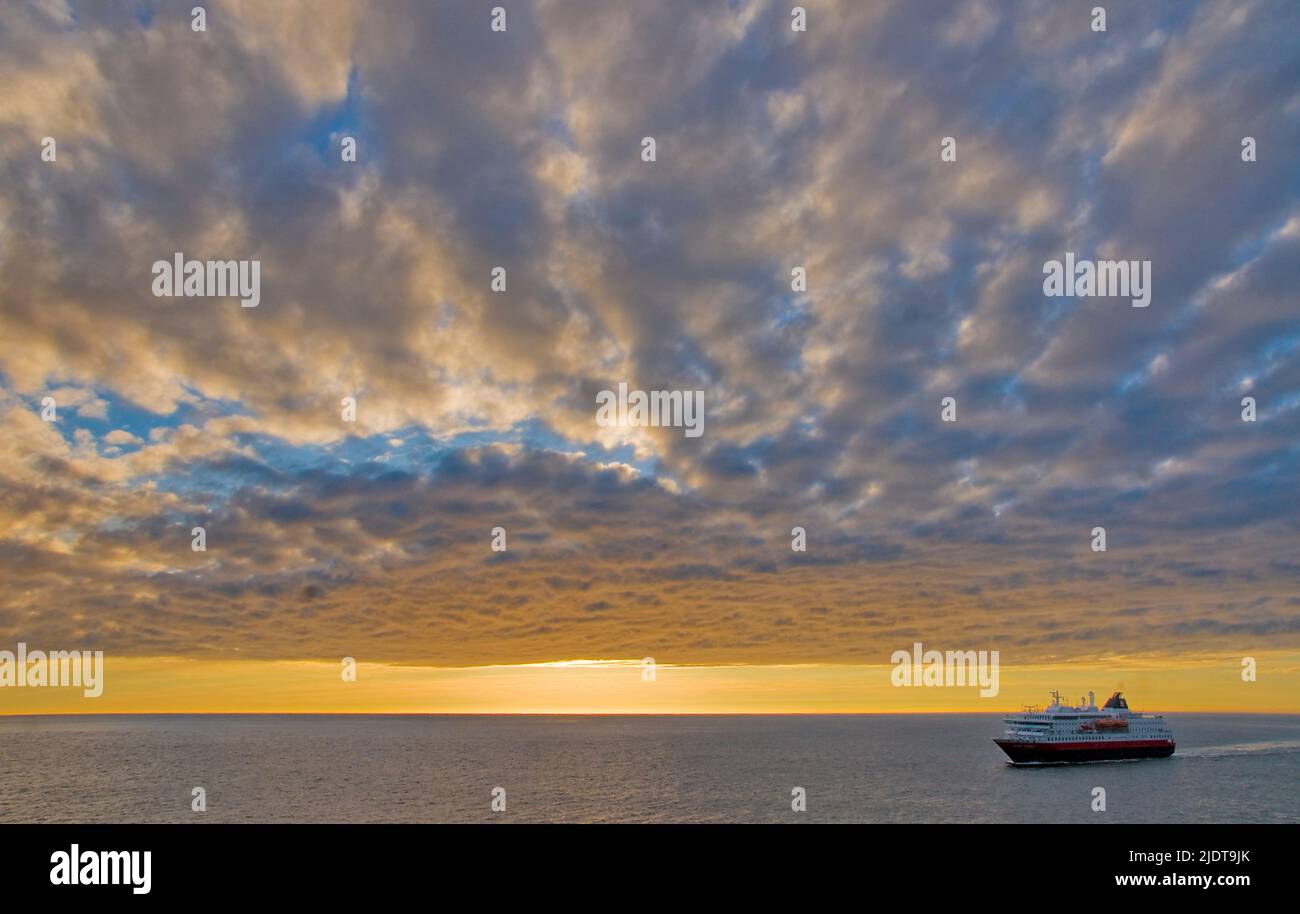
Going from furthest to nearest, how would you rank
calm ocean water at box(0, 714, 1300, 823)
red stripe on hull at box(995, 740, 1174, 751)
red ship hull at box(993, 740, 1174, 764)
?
red ship hull at box(993, 740, 1174, 764) → red stripe on hull at box(995, 740, 1174, 751) → calm ocean water at box(0, 714, 1300, 823)

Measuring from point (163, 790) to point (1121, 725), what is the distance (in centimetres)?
16204

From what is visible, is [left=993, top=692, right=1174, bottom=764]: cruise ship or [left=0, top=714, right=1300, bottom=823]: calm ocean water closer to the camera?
[left=0, top=714, right=1300, bottom=823]: calm ocean water

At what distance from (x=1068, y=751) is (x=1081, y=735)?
15.2ft

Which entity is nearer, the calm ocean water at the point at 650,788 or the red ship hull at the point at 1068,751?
the calm ocean water at the point at 650,788

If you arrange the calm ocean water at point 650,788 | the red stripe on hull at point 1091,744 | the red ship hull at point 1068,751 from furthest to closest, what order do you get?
→ 1. the red ship hull at point 1068,751
2. the red stripe on hull at point 1091,744
3. the calm ocean water at point 650,788

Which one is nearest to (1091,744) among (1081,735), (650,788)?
(1081,735)

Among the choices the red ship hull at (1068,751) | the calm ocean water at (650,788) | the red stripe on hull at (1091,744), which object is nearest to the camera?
the calm ocean water at (650,788)

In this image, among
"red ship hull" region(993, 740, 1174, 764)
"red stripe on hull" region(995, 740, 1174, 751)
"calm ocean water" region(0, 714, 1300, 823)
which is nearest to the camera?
"calm ocean water" region(0, 714, 1300, 823)

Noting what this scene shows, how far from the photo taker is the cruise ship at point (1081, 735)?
140 meters

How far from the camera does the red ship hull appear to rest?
457ft

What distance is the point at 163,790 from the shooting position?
390 feet

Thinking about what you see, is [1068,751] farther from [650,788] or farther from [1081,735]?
[650,788]
